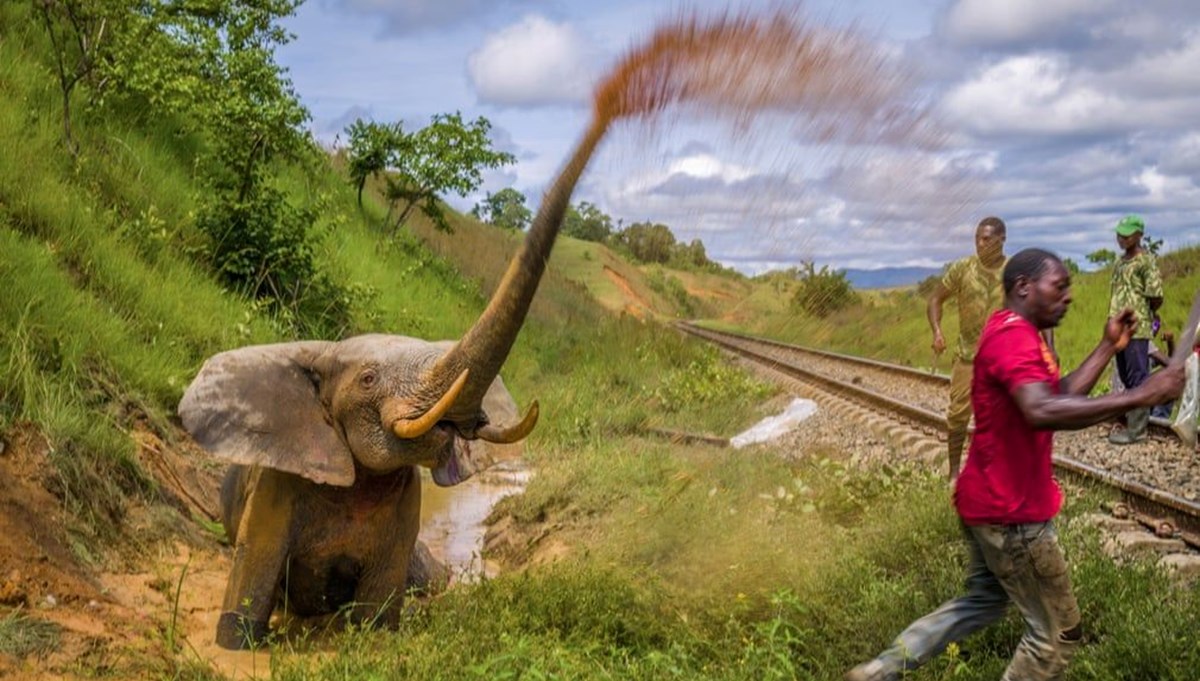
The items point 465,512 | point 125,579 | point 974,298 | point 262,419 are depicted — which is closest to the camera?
point 262,419

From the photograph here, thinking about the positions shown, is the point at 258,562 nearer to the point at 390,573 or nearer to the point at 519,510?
the point at 390,573

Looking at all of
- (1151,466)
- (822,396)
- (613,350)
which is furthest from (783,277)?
(613,350)

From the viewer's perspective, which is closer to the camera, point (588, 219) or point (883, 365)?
point (588, 219)

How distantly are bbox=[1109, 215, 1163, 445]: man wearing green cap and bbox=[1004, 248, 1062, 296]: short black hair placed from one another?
274 inches

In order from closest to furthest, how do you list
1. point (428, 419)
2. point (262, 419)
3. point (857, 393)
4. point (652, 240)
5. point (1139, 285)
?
1. point (652, 240)
2. point (428, 419)
3. point (262, 419)
4. point (1139, 285)
5. point (857, 393)

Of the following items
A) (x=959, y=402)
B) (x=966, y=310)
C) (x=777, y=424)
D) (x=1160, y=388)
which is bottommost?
(x=777, y=424)

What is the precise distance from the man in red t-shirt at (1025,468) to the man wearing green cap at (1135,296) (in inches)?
279

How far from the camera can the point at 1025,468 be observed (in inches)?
179

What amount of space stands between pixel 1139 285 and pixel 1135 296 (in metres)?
0.11

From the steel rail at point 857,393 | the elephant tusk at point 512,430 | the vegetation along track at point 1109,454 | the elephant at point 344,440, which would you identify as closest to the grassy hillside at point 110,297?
the elephant at point 344,440

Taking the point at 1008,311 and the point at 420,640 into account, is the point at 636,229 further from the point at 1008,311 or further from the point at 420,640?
the point at 420,640

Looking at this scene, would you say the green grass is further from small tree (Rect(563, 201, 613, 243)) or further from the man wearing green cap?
the man wearing green cap

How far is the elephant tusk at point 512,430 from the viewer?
5629 mm

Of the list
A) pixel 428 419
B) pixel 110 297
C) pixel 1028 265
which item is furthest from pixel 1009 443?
pixel 110 297
